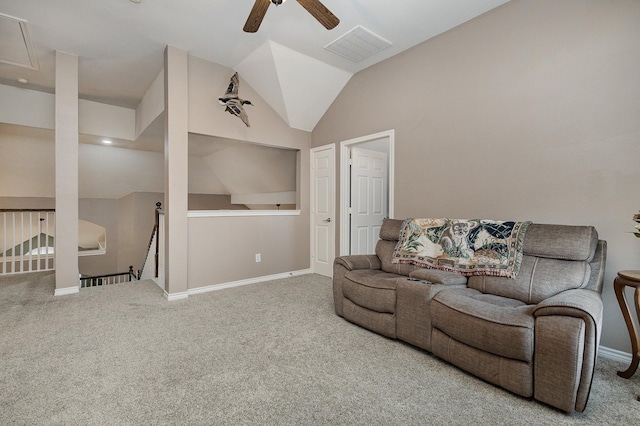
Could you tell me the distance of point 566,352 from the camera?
149 cm

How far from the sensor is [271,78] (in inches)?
155

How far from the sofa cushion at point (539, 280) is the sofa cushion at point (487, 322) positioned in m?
0.09

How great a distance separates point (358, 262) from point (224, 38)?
285cm

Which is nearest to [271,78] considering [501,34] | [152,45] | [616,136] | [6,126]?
[152,45]

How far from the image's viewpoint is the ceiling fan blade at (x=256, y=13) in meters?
2.12

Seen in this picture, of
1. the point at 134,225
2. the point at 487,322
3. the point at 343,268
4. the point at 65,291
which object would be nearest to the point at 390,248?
the point at 343,268

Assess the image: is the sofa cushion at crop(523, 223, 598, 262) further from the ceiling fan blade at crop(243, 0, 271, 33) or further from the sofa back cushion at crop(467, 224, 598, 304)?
the ceiling fan blade at crop(243, 0, 271, 33)

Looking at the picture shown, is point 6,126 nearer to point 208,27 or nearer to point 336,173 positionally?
point 208,27

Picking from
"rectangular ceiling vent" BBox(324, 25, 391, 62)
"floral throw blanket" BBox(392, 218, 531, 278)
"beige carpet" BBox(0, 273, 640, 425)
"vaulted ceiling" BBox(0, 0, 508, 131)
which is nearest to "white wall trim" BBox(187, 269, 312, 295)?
"beige carpet" BBox(0, 273, 640, 425)

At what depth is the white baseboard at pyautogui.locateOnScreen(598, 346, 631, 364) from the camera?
2121 millimetres

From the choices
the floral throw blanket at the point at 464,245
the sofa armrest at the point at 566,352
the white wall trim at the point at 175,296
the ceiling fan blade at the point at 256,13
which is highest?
the ceiling fan blade at the point at 256,13

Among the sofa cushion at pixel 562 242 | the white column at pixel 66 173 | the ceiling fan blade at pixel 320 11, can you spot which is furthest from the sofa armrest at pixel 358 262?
the white column at pixel 66 173

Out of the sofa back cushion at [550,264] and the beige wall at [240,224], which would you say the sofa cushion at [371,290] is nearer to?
the sofa back cushion at [550,264]

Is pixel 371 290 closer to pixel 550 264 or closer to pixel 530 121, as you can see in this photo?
pixel 550 264
